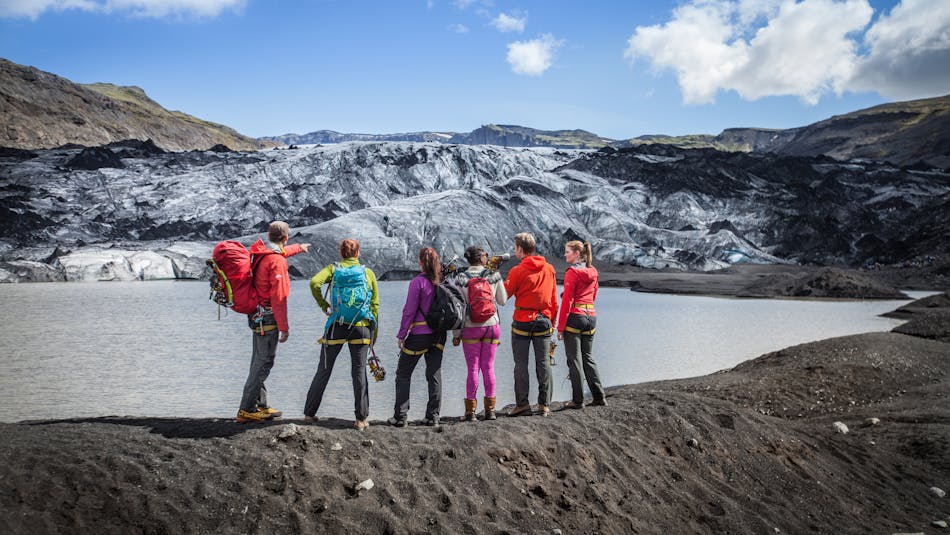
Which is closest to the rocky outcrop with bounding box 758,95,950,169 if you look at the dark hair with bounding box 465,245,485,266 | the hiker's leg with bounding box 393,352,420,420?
the dark hair with bounding box 465,245,485,266

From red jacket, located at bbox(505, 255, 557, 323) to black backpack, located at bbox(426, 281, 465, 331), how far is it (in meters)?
0.91

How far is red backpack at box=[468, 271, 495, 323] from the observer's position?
22.6 ft

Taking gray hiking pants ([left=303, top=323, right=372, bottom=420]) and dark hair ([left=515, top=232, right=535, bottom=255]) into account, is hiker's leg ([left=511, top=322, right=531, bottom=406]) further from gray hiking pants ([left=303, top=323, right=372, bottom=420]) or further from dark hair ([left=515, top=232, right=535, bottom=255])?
gray hiking pants ([left=303, top=323, right=372, bottom=420])

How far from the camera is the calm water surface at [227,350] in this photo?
11.8 metres

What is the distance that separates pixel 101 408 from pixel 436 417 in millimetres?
7284

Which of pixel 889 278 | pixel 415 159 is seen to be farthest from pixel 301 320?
pixel 415 159

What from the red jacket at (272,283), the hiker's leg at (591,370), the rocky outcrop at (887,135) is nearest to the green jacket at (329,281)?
the red jacket at (272,283)

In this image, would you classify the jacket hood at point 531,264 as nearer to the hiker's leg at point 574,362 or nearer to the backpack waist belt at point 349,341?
the hiker's leg at point 574,362

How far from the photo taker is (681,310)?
34969 mm

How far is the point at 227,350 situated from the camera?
18406 millimetres

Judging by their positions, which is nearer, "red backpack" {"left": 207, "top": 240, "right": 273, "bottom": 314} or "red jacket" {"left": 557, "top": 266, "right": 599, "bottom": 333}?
"red backpack" {"left": 207, "top": 240, "right": 273, "bottom": 314}

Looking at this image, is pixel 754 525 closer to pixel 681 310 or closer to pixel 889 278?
pixel 681 310

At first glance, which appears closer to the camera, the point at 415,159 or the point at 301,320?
the point at 301,320

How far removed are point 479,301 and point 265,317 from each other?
220cm
